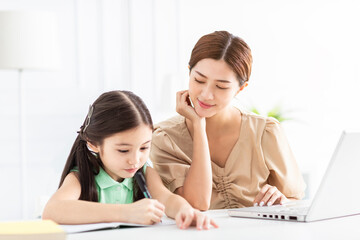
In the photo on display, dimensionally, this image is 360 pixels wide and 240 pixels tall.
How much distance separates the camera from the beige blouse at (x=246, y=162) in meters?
1.75

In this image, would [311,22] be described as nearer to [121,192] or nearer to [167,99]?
[167,99]

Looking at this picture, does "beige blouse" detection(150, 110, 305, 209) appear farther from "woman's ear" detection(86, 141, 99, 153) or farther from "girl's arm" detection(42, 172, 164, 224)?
"girl's arm" detection(42, 172, 164, 224)

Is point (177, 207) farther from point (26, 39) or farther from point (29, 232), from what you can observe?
point (26, 39)

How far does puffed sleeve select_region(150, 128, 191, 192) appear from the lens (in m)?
1.69

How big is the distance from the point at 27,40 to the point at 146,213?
99.6 inches

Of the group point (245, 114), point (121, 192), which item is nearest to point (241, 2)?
point (245, 114)

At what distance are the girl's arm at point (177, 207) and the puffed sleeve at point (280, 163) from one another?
414 millimetres

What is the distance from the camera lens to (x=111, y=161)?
147cm

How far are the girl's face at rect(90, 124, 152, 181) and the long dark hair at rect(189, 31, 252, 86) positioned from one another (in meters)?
0.33

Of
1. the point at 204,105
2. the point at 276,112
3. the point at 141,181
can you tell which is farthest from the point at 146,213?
the point at 276,112

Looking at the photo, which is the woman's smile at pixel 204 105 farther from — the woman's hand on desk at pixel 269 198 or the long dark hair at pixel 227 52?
the woman's hand on desk at pixel 269 198

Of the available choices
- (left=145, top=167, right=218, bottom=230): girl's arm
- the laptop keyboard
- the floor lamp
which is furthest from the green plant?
the laptop keyboard

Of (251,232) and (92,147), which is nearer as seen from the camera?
(251,232)

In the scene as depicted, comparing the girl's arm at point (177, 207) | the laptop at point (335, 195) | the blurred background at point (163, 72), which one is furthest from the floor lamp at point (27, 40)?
the laptop at point (335, 195)
